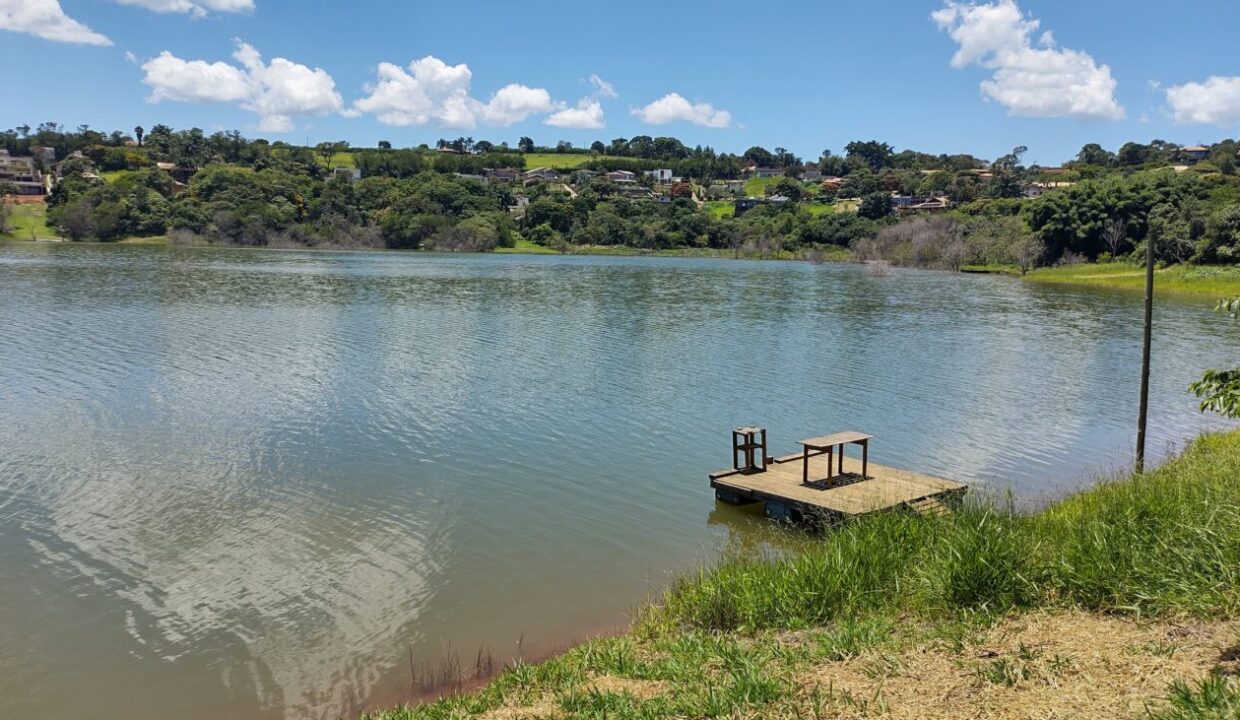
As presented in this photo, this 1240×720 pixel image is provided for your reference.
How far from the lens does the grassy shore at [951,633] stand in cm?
701

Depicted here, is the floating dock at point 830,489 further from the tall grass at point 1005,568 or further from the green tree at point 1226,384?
the green tree at point 1226,384

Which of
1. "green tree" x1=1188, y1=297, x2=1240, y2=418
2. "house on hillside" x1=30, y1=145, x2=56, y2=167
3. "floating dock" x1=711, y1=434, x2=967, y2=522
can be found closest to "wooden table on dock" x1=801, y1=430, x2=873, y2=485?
"floating dock" x1=711, y1=434, x2=967, y2=522

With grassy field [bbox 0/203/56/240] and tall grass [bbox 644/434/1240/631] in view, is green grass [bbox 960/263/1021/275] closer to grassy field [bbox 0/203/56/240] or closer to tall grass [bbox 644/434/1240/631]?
tall grass [bbox 644/434/1240/631]

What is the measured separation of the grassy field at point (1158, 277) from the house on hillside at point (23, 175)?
177 meters

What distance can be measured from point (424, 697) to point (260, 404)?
682 inches

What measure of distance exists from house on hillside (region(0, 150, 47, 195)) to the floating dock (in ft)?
612

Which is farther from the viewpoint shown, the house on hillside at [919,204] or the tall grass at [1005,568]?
the house on hillside at [919,204]

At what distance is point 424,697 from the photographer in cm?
1001

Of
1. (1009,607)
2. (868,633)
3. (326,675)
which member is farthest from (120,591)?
(1009,607)

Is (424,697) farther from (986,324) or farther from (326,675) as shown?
(986,324)

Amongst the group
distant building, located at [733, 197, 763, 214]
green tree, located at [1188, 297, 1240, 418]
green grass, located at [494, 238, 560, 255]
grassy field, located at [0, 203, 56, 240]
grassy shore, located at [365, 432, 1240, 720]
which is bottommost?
grassy shore, located at [365, 432, 1240, 720]

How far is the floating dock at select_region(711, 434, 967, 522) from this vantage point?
15734mm

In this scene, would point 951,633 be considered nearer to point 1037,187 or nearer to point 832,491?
point 832,491

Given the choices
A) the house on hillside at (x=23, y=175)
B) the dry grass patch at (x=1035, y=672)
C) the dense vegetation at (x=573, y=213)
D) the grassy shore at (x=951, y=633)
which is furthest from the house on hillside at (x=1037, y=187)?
the house on hillside at (x=23, y=175)
